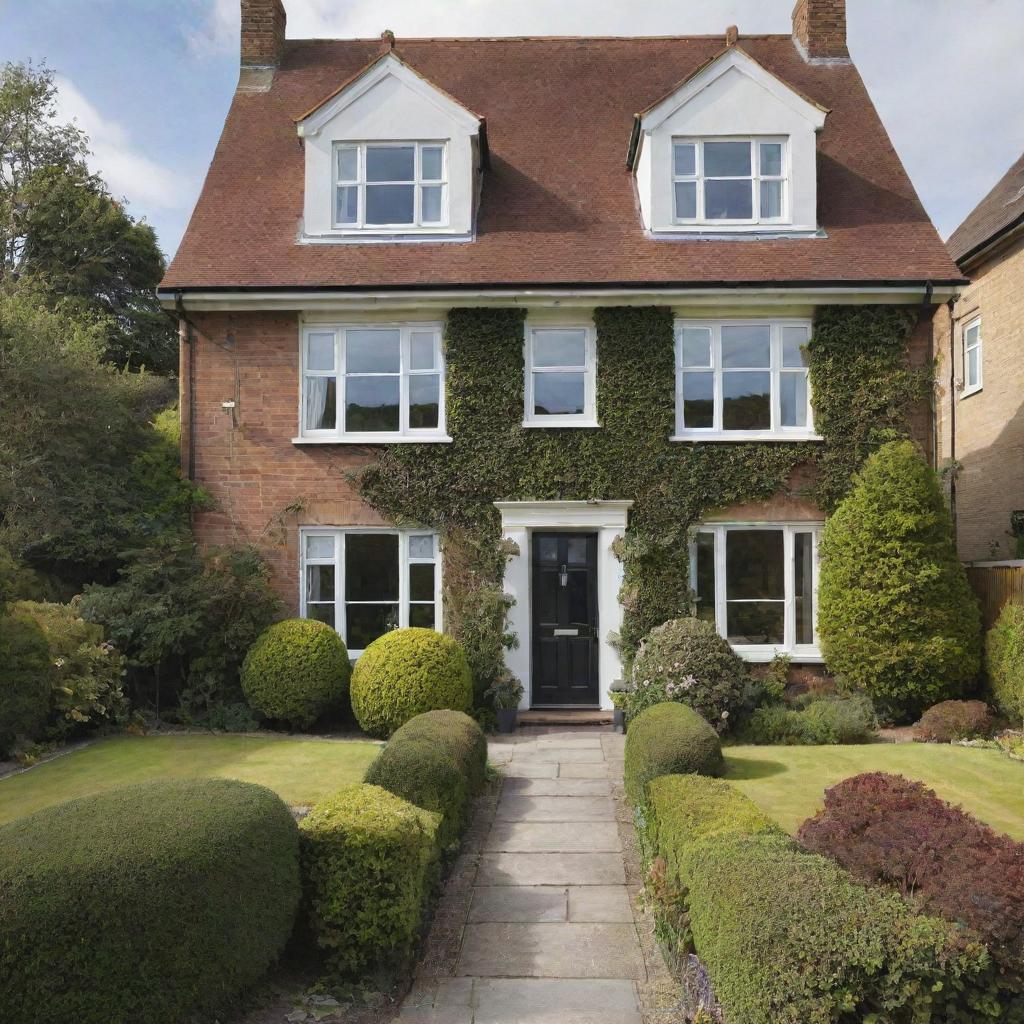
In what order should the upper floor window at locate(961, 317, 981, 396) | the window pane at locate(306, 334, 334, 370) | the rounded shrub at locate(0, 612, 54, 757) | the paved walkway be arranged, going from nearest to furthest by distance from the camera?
the paved walkway
the rounded shrub at locate(0, 612, 54, 757)
the window pane at locate(306, 334, 334, 370)
the upper floor window at locate(961, 317, 981, 396)

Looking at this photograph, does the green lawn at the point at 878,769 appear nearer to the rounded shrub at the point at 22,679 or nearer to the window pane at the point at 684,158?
the rounded shrub at the point at 22,679

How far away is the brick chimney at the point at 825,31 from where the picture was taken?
17125mm

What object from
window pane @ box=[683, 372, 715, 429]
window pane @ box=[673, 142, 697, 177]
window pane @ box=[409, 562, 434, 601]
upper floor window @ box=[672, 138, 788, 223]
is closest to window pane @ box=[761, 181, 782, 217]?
upper floor window @ box=[672, 138, 788, 223]

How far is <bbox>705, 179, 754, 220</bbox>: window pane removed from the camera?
1455 centimetres

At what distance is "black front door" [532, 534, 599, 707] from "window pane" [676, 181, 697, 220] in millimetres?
5247

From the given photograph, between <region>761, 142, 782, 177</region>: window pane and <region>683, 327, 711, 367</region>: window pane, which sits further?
<region>761, 142, 782, 177</region>: window pane

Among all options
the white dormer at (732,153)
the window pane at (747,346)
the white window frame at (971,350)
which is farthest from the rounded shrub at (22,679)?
the white window frame at (971,350)

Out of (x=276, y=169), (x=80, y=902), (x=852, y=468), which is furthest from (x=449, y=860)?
(x=276, y=169)

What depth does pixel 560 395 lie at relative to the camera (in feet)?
46.0

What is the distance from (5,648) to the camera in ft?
34.1

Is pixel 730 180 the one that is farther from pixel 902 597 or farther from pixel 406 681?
pixel 406 681

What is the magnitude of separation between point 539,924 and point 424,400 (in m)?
9.09

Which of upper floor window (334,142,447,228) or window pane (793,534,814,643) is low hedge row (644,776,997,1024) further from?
upper floor window (334,142,447,228)

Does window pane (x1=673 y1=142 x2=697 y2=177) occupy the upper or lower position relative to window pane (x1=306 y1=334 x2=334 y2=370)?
upper
